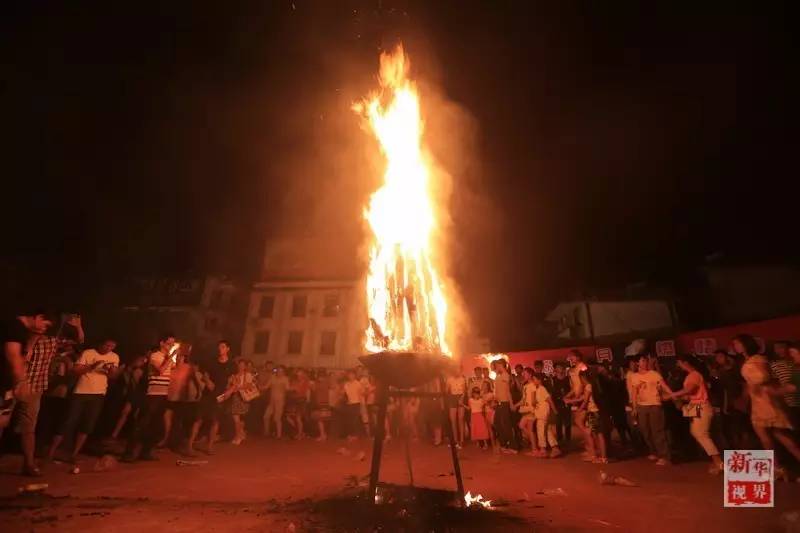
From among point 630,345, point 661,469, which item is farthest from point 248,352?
point 661,469

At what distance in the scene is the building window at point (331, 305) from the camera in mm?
42719

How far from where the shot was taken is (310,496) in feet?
21.3

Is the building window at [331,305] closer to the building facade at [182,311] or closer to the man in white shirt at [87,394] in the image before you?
the building facade at [182,311]

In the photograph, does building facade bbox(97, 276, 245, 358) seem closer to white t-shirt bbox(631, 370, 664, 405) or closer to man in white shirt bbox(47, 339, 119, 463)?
man in white shirt bbox(47, 339, 119, 463)

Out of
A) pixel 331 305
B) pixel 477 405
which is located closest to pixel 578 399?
pixel 477 405

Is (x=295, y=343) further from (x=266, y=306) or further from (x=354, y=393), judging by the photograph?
(x=354, y=393)

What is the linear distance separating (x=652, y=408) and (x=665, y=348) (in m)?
11.0

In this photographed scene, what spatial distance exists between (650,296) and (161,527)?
3476 centimetres

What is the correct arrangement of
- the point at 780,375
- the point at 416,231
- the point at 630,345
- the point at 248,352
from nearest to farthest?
the point at 780,375 → the point at 416,231 → the point at 630,345 → the point at 248,352

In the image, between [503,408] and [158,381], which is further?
[503,408]

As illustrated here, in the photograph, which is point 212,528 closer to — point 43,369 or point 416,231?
point 43,369

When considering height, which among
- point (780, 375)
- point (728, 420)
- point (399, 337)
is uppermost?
point (399, 337)

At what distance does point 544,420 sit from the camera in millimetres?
10695

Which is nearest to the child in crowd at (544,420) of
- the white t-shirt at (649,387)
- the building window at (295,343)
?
the white t-shirt at (649,387)
